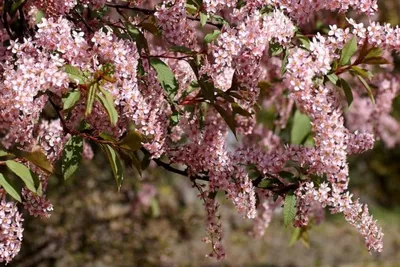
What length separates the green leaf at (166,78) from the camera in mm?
2105

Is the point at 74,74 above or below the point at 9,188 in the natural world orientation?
above

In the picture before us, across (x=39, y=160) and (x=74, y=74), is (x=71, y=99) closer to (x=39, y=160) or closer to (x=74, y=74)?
(x=74, y=74)

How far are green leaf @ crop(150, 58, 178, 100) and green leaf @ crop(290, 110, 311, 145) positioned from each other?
1.46 metres

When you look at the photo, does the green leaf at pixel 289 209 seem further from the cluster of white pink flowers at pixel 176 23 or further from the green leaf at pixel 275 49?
the cluster of white pink flowers at pixel 176 23

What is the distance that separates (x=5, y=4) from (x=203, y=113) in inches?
28.0

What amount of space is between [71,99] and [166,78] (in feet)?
1.10

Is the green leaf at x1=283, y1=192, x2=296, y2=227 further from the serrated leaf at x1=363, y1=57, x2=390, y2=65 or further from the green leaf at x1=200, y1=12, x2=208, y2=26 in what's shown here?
the green leaf at x1=200, y1=12, x2=208, y2=26

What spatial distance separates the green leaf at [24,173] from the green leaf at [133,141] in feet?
0.83

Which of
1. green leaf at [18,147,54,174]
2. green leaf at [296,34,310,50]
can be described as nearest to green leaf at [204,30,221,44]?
green leaf at [296,34,310,50]

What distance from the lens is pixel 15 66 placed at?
214 cm

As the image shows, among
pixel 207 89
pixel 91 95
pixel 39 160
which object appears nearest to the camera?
pixel 91 95

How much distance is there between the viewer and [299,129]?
355cm

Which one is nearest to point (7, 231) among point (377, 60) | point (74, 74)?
point (74, 74)

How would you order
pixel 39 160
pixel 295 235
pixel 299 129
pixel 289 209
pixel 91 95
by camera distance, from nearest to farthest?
pixel 91 95 → pixel 39 160 → pixel 289 209 → pixel 299 129 → pixel 295 235
